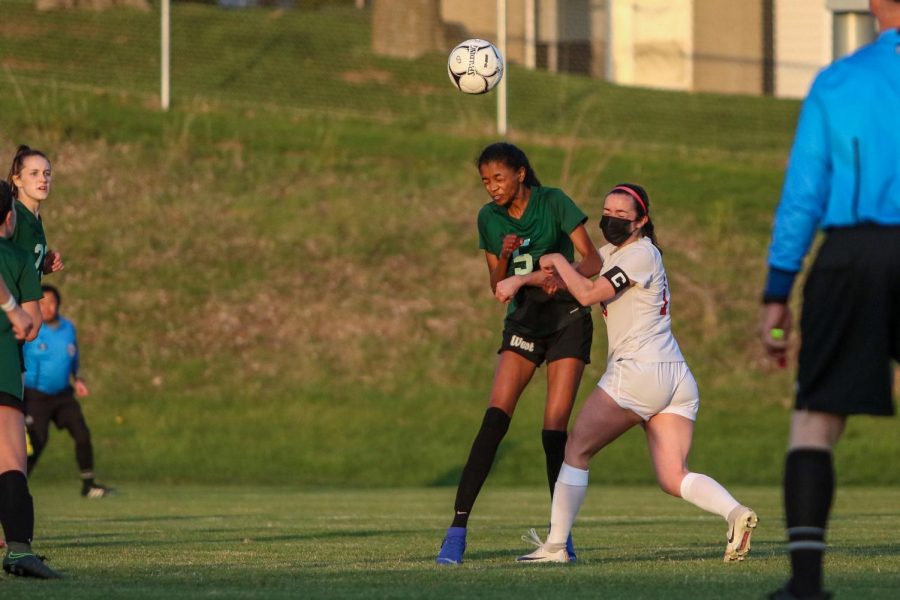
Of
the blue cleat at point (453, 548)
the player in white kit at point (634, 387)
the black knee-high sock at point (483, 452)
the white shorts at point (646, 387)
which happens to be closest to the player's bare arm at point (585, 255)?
the player in white kit at point (634, 387)

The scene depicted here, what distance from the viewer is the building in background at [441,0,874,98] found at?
3097cm

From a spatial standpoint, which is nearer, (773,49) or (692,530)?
(692,530)

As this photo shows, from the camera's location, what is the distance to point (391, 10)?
98.6ft

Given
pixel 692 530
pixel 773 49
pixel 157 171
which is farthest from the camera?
pixel 773 49

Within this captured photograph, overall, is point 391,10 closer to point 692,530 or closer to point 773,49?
point 773,49

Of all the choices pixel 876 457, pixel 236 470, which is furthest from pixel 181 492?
pixel 876 457

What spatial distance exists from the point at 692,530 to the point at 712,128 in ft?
69.7

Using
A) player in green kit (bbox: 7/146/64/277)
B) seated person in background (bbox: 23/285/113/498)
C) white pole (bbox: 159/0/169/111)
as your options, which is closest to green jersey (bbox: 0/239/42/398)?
player in green kit (bbox: 7/146/64/277)

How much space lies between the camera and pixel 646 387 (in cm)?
766

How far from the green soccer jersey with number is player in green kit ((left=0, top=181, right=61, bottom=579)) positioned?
111 centimetres

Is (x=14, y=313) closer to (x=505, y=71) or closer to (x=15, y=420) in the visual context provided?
(x=15, y=420)

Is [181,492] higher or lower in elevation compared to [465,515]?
lower

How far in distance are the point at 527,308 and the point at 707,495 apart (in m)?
1.34

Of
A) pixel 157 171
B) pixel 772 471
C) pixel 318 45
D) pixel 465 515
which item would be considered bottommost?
pixel 772 471
